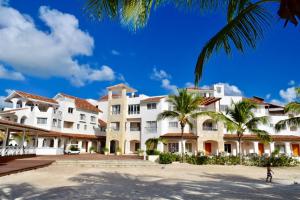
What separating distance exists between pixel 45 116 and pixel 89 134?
11.0 m

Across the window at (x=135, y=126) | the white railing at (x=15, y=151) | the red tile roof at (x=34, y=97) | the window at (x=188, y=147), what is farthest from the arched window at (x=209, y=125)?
the red tile roof at (x=34, y=97)

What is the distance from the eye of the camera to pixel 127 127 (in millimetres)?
50125

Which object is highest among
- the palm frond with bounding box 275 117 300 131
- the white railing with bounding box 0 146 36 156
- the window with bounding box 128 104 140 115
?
the window with bounding box 128 104 140 115

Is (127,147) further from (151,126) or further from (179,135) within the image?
(179,135)

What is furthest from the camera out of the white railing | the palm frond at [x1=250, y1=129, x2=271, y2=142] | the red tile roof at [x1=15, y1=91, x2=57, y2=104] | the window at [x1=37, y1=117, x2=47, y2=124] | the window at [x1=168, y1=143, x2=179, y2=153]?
the red tile roof at [x1=15, y1=91, x2=57, y2=104]

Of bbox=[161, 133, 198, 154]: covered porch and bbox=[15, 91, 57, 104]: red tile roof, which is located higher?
bbox=[15, 91, 57, 104]: red tile roof

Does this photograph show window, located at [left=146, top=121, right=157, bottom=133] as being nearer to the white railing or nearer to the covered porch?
the covered porch

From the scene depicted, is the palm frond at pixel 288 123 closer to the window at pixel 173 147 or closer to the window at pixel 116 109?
the window at pixel 173 147

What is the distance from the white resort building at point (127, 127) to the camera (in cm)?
4359

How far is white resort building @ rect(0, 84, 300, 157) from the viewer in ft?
143

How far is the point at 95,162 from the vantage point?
97.7ft

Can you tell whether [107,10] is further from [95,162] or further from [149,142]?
[149,142]

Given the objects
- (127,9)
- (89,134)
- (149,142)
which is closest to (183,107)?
(149,142)

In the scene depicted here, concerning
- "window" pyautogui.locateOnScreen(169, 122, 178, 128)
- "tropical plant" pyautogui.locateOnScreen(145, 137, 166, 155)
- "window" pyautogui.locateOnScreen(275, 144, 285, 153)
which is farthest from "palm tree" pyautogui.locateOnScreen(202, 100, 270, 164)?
"window" pyautogui.locateOnScreen(275, 144, 285, 153)
